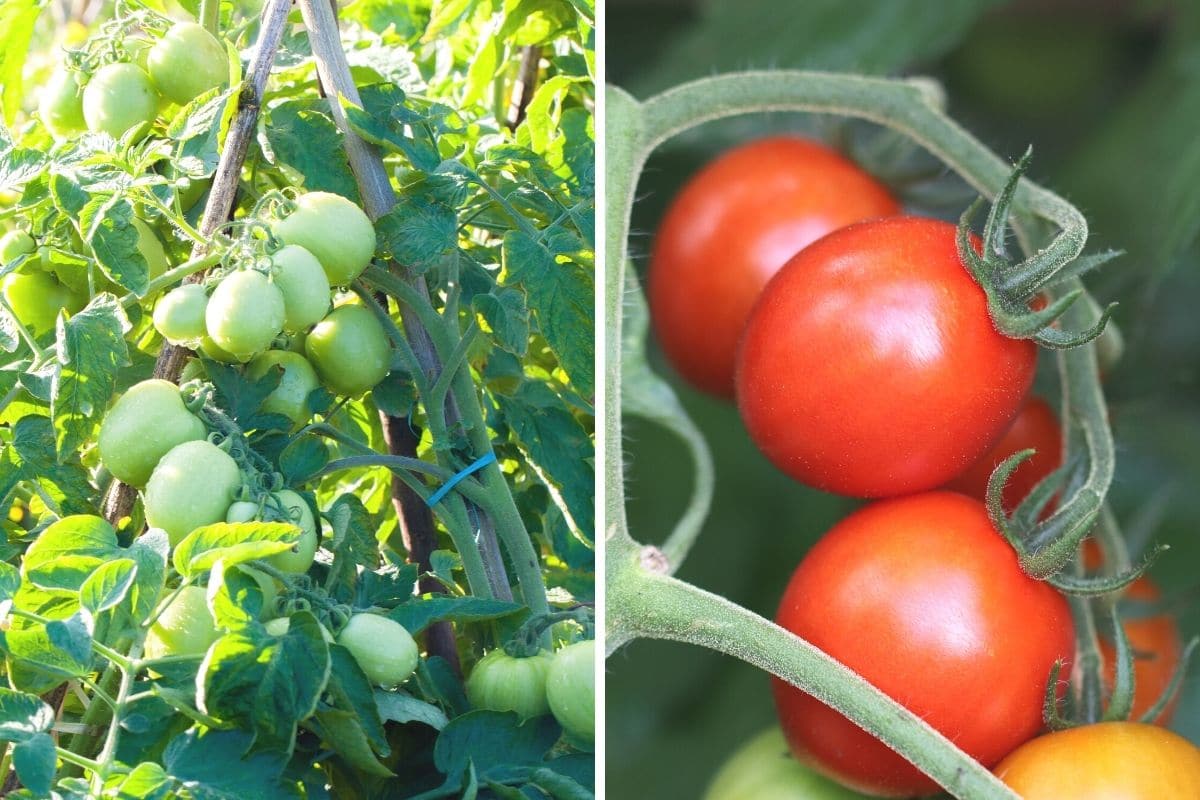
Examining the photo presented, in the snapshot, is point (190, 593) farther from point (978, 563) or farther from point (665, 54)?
point (665, 54)

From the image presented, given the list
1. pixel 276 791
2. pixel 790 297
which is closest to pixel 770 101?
pixel 790 297

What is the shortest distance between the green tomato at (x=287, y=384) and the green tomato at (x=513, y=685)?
0.40ft

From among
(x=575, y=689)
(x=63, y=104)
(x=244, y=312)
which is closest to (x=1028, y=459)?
(x=575, y=689)

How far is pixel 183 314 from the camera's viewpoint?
1.56 feet

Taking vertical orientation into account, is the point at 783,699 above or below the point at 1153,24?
below

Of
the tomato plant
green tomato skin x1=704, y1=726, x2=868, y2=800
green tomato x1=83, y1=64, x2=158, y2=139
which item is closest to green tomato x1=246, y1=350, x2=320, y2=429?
the tomato plant

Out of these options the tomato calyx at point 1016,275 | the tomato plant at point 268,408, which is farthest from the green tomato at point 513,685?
the tomato calyx at point 1016,275

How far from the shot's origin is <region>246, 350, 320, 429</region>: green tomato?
515 mm

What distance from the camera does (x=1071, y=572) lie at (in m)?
0.53

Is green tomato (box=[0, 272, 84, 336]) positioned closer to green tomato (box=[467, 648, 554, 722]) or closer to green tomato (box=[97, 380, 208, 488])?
green tomato (box=[97, 380, 208, 488])

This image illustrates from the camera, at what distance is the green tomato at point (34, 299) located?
55 centimetres

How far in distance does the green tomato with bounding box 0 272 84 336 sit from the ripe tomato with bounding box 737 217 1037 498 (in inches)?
11.4

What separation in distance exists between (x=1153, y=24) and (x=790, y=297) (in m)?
0.31

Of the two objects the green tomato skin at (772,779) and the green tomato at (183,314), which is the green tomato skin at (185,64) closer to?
the green tomato at (183,314)
